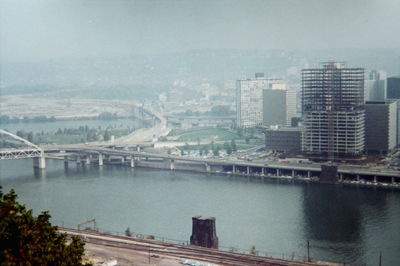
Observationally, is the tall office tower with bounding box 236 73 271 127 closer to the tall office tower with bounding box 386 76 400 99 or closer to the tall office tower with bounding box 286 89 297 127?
the tall office tower with bounding box 286 89 297 127

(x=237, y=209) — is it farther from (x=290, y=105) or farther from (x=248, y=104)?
(x=248, y=104)

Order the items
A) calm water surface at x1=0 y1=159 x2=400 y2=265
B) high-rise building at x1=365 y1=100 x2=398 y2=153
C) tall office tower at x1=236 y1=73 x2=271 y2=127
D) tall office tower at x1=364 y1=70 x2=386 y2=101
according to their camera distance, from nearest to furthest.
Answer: calm water surface at x1=0 y1=159 x2=400 y2=265, high-rise building at x1=365 y1=100 x2=398 y2=153, tall office tower at x1=364 y1=70 x2=386 y2=101, tall office tower at x1=236 y1=73 x2=271 y2=127

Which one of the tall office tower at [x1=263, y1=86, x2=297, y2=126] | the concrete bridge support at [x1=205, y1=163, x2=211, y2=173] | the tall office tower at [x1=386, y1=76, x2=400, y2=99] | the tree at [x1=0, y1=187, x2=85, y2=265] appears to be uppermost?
the tall office tower at [x1=386, y1=76, x2=400, y2=99]

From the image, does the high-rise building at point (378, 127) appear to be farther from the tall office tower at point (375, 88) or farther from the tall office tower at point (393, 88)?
the tall office tower at point (375, 88)

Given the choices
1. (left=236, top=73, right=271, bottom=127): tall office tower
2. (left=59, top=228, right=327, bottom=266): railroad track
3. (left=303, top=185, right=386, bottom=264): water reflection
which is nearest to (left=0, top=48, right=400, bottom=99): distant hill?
(left=236, top=73, right=271, bottom=127): tall office tower

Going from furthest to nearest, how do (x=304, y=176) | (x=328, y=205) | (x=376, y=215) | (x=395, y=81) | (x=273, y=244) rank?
(x=395, y=81)
(x=304, y=176)
(x=328, y=205)
(x=376, y=215)
(x=273, y=244)

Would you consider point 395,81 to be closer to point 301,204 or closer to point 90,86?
point 301,204

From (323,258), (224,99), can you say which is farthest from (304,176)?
(224,99)
